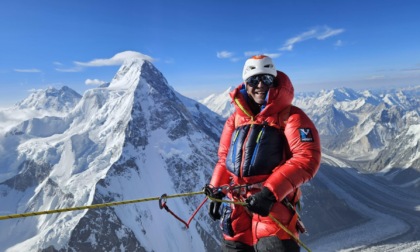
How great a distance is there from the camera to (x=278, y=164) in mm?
8695

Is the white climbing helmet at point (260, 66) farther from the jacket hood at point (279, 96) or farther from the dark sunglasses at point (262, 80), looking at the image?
the jacket hood at point (279, 96)

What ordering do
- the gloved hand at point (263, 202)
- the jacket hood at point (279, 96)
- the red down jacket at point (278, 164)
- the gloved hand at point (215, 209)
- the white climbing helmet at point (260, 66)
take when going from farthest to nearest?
the gloved hand at point (215, 209) → the white climbing helmet at point (260, 66) → the jacket hood at point (279, 96) → the red down jacket at point (278, 164) → the gloved hand at point (263, 202)

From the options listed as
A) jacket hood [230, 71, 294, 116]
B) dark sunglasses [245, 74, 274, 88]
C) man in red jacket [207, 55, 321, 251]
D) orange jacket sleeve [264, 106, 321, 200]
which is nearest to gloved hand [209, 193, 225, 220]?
man in red jacket [207, 55, 321, 251]

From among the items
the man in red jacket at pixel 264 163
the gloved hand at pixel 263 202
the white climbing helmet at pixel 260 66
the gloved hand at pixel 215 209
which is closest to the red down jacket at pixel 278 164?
the man in red jacket at pixel 264 163

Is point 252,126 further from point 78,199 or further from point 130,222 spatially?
point 78,199

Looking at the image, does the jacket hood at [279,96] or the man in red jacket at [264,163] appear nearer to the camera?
the man in red jacket at [264,163]

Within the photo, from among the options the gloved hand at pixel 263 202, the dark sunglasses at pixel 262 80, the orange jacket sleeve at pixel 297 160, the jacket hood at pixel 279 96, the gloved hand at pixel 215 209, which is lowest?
the gloved hand at pixel 215 209

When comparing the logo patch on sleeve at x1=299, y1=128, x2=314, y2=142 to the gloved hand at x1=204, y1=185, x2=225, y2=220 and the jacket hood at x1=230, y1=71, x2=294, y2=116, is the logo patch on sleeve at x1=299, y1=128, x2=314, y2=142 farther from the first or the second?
the gloved hand at x1=204, y1=185, x2=225, y2=220

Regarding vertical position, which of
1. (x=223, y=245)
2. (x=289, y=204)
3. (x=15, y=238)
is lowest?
(x=15, y=238)

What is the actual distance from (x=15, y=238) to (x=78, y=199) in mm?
45291

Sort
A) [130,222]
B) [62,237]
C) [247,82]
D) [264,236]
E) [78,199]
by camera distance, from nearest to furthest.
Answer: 1. [264,236]
2. [247,82]
3. [62,237]
4. [130,222]
5. [78,199]

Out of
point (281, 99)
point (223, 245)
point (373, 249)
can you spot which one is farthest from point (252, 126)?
point (373, 249)

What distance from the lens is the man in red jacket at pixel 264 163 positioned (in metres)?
7.95

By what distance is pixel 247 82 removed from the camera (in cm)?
975
